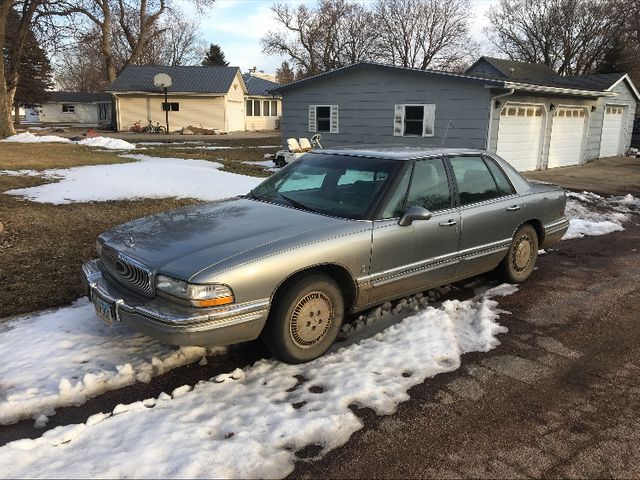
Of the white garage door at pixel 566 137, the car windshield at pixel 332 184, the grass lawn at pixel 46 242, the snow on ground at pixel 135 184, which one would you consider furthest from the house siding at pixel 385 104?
the car windshield at pixel 332 184

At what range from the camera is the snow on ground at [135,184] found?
1038 centimetres

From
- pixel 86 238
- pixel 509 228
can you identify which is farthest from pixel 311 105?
pixel 509 228

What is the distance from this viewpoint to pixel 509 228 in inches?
216

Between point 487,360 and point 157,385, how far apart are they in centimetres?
240

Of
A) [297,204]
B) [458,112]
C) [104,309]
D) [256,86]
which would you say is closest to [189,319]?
[104,309]

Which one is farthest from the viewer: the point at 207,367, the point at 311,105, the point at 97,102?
the point at 97,102

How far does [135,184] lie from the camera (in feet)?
38.3

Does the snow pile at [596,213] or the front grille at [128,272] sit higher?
the front grille at [128,272]

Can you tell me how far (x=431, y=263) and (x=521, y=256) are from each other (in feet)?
5.47

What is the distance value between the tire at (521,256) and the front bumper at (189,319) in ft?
10.4

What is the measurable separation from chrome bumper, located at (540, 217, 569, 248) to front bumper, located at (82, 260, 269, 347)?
3.85m

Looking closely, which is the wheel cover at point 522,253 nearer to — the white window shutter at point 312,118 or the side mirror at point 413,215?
the side mirror at point 413,215

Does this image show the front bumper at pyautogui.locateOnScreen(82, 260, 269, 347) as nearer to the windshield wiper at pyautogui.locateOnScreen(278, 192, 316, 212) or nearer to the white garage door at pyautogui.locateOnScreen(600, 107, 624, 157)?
the windshield wiper at pyautogui.locateOnScreen(278, 192, 316, 212)

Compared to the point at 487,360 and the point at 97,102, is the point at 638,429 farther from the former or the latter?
the point at 97,102
